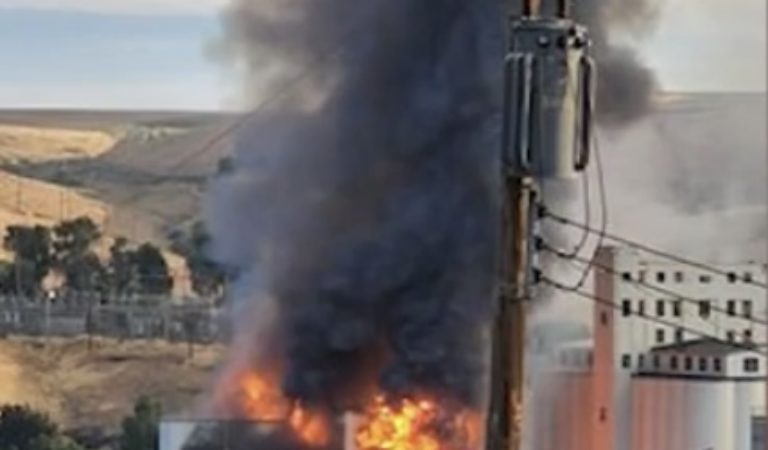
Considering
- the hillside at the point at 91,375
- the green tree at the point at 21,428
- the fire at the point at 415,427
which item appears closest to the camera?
the fire at the point at 415,427

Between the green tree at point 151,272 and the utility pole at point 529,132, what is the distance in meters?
20.6

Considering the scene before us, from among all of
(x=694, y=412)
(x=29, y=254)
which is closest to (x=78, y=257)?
(x=29, y=254)

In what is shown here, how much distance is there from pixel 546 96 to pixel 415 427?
9.67 m

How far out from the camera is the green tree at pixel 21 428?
Answer: 1828 centimetres

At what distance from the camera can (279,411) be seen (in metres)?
14.8

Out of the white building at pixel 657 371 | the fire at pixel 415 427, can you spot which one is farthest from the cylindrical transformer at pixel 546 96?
the fire at pixel 415 427

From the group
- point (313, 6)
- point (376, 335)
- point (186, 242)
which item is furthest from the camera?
point (186, 242)

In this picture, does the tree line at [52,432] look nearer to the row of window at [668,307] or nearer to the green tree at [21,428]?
the green tree at [21,428]

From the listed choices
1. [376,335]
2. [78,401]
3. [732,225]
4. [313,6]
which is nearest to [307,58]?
[313,6]

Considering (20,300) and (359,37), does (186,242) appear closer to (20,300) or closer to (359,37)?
(20,300)

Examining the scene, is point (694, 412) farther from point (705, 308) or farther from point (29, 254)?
point (29, 254)

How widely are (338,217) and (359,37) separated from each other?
4.36 feet

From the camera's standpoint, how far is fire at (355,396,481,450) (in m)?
11.9

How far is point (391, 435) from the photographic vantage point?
1264 centimetres
